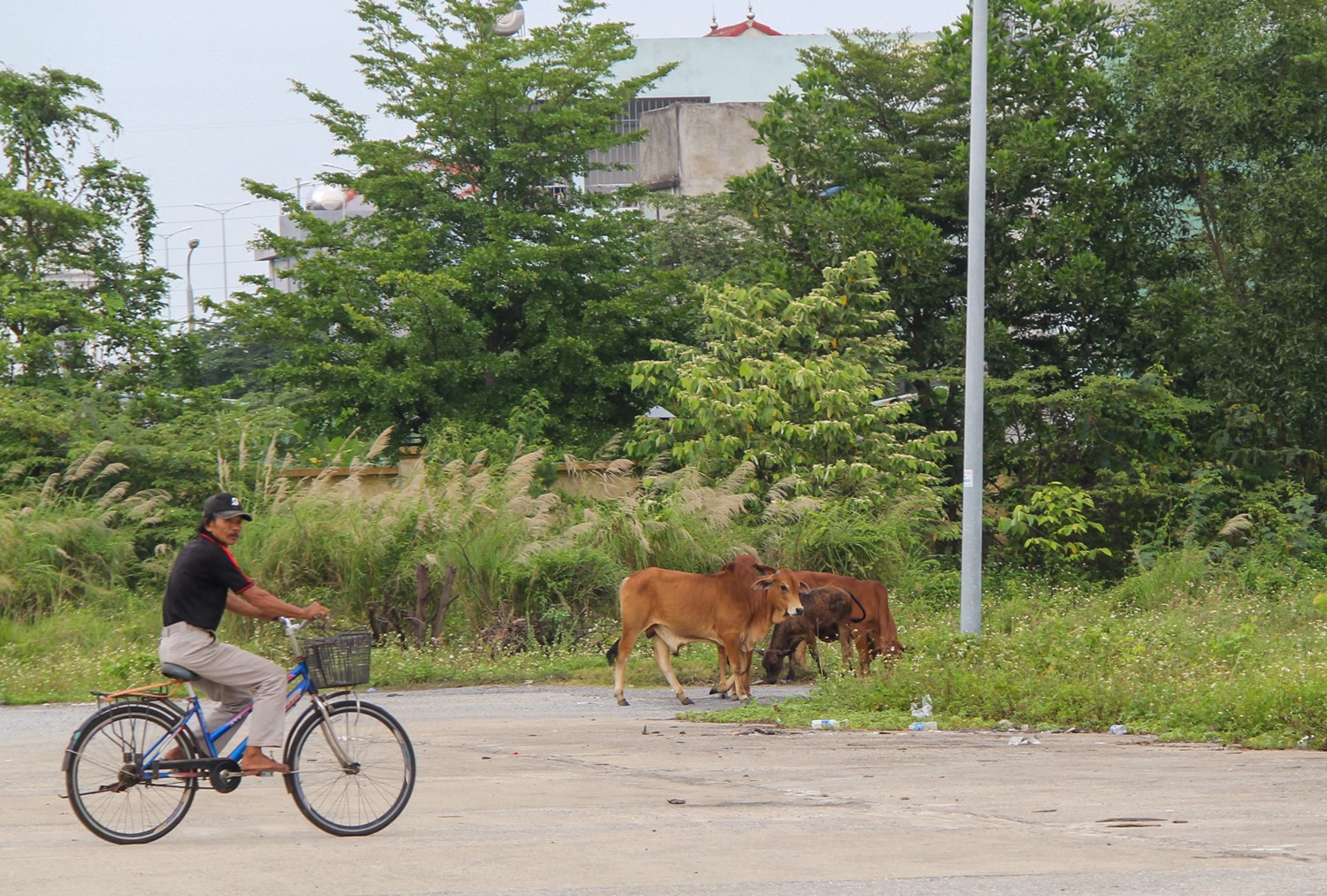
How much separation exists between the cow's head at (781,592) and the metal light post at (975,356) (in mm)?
2331

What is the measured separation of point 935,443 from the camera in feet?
77.4

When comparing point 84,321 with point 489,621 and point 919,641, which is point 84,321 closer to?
point 489,621

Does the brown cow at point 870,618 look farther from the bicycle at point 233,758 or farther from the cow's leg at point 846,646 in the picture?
the bicycle at point 233,758

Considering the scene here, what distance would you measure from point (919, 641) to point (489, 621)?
A: 5783 millimetres

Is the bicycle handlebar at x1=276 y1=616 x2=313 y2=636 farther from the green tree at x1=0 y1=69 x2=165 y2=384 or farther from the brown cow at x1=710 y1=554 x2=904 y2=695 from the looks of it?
the green tree at x1=0 y1=69 x2=165 y2=384

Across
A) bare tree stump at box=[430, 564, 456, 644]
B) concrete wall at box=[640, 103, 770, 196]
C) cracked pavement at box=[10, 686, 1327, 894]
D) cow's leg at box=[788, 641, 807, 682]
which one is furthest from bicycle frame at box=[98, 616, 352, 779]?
concrete wall at box=[640, 103, 770, 196]

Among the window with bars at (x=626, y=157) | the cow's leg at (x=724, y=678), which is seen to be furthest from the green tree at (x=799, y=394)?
the window with bars at (x=626, y=157)

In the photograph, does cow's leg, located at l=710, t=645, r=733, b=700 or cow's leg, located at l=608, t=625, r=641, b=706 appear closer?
cow's leg, located at l=608, t=625, r=641, b=706

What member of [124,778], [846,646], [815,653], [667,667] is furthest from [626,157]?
[124,778]

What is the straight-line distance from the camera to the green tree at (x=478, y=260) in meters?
26.7

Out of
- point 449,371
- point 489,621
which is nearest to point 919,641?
point 489,621

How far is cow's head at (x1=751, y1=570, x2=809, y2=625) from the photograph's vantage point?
47.0 feet

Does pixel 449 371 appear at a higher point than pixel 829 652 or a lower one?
higher

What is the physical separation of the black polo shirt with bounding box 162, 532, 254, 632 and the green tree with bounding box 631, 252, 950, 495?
45.6ft
